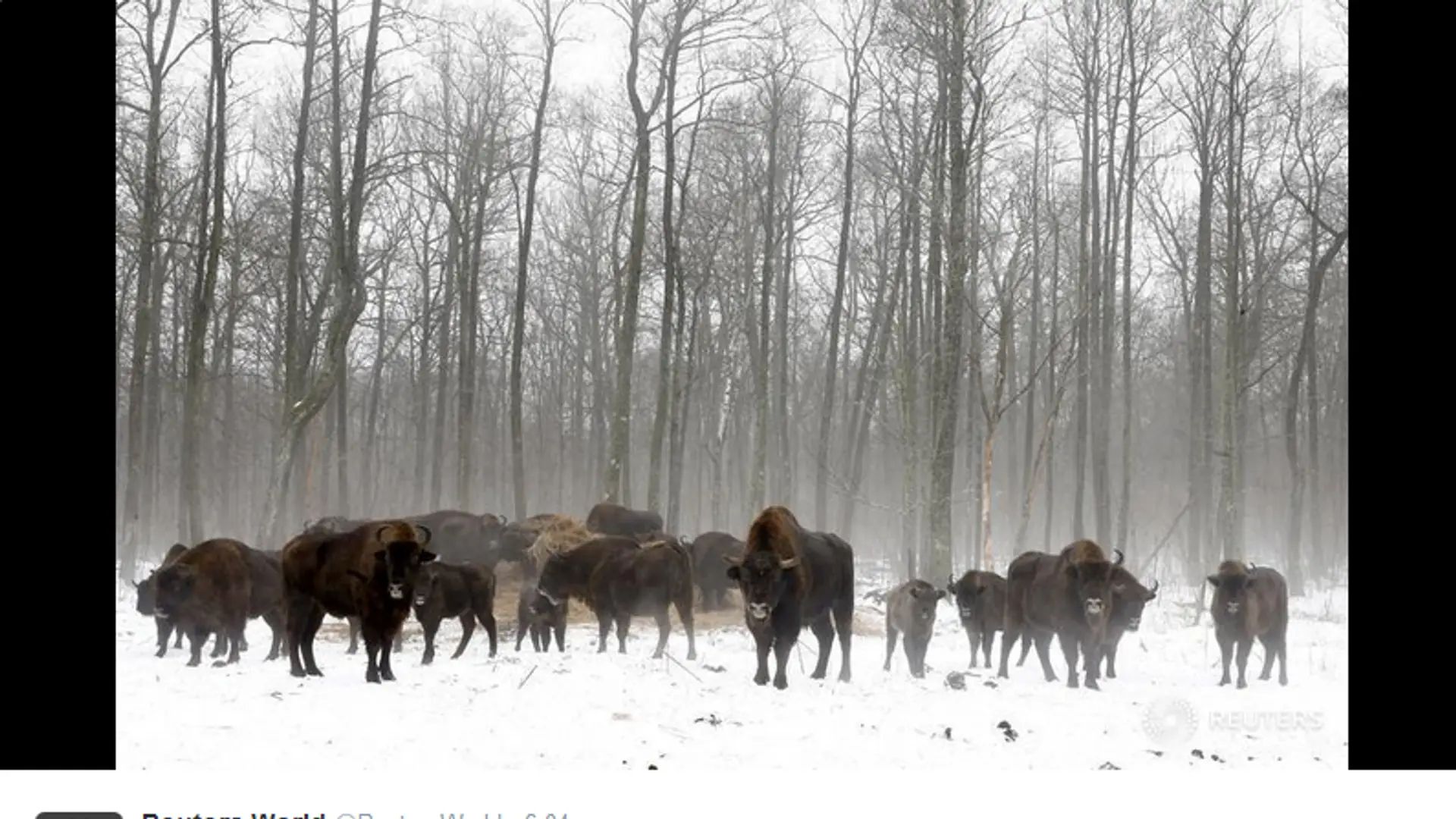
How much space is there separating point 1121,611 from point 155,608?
11.2 meters

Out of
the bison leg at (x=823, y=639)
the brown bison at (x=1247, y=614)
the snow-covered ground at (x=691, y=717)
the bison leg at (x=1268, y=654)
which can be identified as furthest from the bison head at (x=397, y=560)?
the bison leg at (x=1268, y=654)

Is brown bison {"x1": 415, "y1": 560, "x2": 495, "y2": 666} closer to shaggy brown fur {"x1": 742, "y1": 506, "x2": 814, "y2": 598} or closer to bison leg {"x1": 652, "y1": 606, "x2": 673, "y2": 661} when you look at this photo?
bison leg {"x1": 652, "y1": 606, "x2": 673, "y2": 661}

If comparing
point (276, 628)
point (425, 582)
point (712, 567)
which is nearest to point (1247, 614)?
point (712, 567)

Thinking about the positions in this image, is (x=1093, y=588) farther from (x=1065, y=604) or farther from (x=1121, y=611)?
(x=1121, y=611)

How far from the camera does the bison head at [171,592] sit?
39.3ft

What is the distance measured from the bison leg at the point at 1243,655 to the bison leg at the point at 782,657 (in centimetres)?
515

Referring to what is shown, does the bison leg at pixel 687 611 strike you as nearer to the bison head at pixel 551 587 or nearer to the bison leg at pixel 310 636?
the bison head at pixel 551 587

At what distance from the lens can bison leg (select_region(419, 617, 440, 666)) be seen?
1228cm

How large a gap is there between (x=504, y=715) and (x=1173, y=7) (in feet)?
76.5

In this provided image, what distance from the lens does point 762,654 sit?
1121 cm

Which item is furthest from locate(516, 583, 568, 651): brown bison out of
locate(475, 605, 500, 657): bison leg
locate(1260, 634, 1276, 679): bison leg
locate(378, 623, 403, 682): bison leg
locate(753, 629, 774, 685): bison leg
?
locate(1260, 634, 1276, 679): bison leg

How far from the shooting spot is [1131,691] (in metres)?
11.4

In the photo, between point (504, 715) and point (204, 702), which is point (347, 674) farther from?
point (504, 715)
